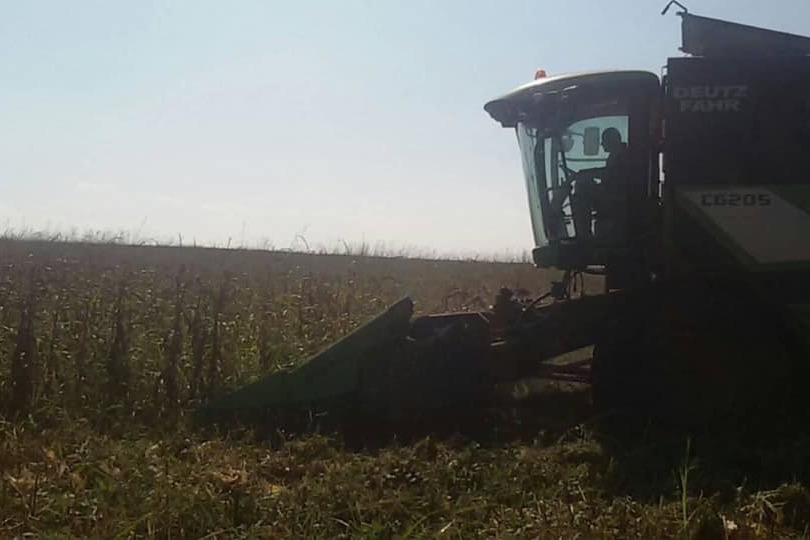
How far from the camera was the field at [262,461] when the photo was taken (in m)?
4.43

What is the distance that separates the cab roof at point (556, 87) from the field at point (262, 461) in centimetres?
234

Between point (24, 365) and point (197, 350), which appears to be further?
point (197, 350)

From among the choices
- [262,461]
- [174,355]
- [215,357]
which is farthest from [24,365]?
[262,461]

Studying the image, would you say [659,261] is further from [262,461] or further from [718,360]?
[262,461]

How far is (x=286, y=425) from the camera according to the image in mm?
6695

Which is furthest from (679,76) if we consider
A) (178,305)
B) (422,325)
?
(178,305)

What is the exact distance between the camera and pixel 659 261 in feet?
22.7

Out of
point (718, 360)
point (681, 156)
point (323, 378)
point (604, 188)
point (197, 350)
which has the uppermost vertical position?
point (681, 156)

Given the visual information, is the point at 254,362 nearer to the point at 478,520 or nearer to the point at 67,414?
the point at 67,414

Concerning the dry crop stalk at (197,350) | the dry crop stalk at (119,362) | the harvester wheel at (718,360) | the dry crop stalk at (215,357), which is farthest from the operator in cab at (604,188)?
the dry crop stalk at (119,362)

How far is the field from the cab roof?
7.67ft

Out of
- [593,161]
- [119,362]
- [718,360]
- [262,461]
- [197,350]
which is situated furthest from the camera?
[197,350]

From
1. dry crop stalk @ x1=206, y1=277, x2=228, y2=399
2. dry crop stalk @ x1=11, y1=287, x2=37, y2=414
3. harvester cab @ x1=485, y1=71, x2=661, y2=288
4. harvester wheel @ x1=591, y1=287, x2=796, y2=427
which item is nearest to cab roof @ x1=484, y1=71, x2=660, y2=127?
harvester cab @ x1=485, y1=71, x2=661, y2=288

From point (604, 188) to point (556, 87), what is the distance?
0.84 metres
